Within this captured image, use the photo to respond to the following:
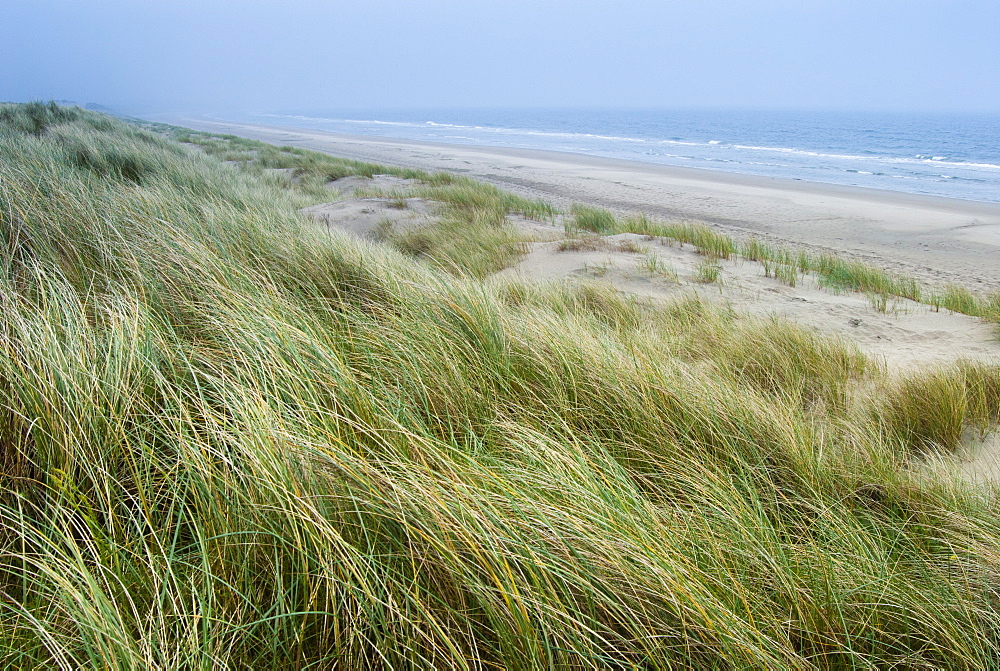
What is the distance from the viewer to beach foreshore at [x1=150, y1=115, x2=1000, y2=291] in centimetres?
920

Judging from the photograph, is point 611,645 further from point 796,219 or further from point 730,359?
point 796,219

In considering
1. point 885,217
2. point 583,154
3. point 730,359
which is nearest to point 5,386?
point 730,359

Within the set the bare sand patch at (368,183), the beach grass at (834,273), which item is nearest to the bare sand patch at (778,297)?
the beach grass at (834,273)

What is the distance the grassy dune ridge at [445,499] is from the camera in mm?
1159

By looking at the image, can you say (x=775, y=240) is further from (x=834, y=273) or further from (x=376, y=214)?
(x=376, y=214)

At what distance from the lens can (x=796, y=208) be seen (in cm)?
1340

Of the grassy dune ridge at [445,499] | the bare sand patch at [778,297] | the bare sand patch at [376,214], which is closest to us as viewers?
the grassy dune ridge at [445,499]

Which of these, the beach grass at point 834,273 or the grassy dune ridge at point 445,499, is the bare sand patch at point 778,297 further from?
the grassy dune ridge at point 445,499

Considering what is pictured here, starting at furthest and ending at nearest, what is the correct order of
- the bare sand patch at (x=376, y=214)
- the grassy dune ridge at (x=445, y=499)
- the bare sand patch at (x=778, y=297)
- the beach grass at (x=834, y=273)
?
the bare sand patch at (x=376, y=214)
the beach grass at (x=834, y=273)
the bare sand patch at (x=778, y=297)
the grassy dune ridge at (x=445, y=499)

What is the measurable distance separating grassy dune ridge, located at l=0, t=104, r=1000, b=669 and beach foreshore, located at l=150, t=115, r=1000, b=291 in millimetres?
7395

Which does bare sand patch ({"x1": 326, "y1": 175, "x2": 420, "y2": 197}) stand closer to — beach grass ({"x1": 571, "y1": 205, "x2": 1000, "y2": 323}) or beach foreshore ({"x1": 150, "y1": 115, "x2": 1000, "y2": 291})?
beach foreshore ({"x1": 150, "y1": 115, "x2": 1000, "y2": 291})

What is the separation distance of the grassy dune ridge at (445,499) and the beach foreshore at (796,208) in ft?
24.3

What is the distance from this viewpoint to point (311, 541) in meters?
1.27

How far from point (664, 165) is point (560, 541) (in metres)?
24.2
